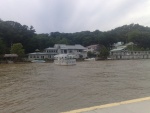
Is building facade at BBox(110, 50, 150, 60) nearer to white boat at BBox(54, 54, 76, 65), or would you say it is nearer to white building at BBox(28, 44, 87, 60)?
white building at BBox(28, 44, 87, 60)

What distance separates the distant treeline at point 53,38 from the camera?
71375 mm

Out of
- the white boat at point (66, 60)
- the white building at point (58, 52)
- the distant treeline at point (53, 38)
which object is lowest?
the white boat at point (66, 60)

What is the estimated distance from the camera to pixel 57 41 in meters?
87.6

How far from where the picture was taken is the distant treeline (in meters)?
71.4

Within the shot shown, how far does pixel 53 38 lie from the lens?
299ft

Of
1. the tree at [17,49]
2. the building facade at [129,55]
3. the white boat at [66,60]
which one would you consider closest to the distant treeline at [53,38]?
the tree at [17,49]

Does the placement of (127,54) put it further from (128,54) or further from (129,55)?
(129,55)

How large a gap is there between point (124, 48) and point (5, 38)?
38346 mm

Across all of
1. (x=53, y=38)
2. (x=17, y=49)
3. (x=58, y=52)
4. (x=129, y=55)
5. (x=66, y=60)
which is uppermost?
(x=53, y=38)

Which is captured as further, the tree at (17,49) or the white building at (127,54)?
the white building at (127,54)

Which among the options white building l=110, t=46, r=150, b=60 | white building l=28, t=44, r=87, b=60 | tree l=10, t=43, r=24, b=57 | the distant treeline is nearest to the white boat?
tree l=10, t=43, r=24, b=57

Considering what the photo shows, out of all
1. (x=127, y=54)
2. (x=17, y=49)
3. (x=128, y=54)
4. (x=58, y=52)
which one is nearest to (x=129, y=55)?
(x=128, y=54)

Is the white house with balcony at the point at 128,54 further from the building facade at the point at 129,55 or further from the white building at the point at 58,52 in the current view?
the white building at the point at 58,52

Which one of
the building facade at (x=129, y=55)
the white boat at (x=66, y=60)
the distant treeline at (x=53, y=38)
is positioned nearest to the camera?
the white boat at (x=66, y=60)
